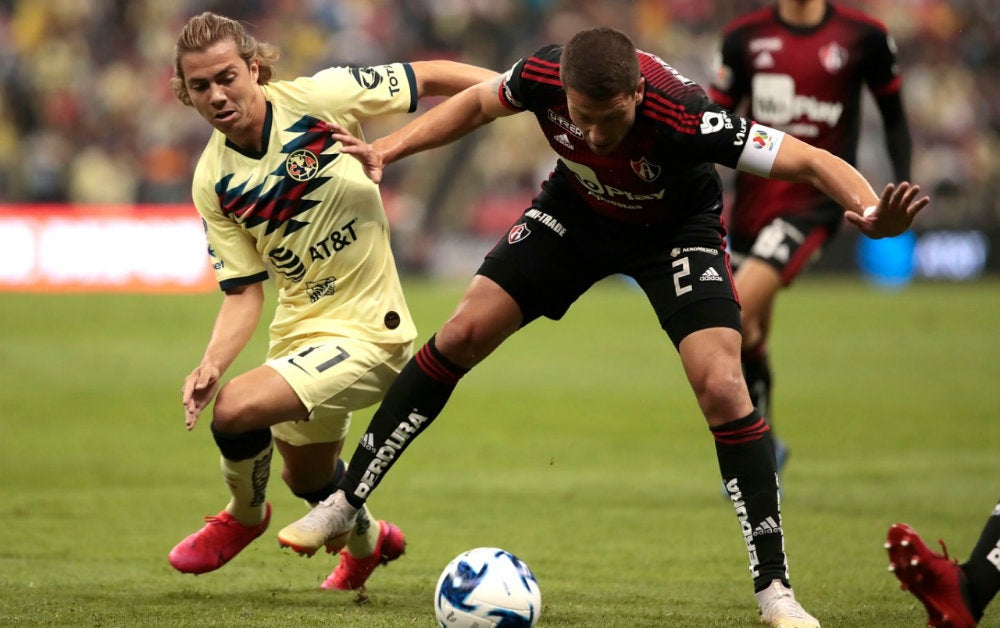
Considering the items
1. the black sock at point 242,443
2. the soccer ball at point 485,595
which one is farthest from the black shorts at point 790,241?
the soccer ball at point 485,595

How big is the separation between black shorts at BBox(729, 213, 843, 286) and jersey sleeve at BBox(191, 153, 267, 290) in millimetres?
3484

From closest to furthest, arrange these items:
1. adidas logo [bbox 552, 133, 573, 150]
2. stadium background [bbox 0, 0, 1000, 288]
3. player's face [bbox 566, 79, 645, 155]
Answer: player's face [bbox 566, 79, 645, 155] → adidas logo [bbox 552, 133, 573, 150] → stadium background [bbox 0, 0, 1000, 288]

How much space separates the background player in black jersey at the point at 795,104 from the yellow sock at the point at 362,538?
2917 mm

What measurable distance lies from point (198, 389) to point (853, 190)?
2.47 meters

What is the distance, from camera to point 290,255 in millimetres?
5941

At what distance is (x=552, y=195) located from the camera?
5953 mm

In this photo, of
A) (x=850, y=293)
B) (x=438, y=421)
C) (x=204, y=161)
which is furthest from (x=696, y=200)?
(x=850, y=293)

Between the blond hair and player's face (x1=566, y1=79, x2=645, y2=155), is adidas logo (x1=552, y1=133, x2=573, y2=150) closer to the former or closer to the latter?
player's face (x1=566, y1=79, x2=645, y2=155)

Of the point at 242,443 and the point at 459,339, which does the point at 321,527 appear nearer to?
the point at 242,443

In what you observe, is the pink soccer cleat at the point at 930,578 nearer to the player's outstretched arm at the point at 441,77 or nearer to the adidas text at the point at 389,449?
the adidas text at the point at 389,449

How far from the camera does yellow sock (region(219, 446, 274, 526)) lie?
5.88 m

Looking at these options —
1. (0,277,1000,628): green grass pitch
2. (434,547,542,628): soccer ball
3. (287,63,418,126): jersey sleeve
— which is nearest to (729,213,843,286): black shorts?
(0,277,1000,628): green grass pitch

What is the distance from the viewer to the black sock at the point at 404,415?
573cm

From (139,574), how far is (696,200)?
2.89m
